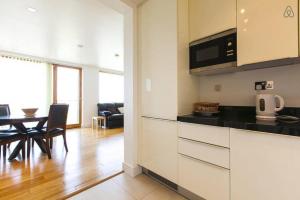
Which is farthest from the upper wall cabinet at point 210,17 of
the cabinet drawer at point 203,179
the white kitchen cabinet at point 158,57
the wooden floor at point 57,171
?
the wooden floor at point 57,171

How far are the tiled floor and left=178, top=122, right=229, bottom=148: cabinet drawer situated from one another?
72 cm

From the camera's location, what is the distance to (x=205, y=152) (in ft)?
4.77

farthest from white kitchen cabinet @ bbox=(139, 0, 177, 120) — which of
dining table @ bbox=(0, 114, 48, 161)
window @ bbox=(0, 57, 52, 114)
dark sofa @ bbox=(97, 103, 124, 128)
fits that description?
window @ bbox=(0, 57, 52, 114)

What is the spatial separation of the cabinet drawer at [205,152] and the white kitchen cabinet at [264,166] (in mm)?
64

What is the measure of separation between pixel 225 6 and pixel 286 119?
1155mm

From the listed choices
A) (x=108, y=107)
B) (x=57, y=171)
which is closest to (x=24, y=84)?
(x=108, y=107)

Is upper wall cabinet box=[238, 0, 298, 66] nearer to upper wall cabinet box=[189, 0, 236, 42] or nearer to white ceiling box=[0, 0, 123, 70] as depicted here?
upper wall cabinet box=[189, 0, 236, 42]

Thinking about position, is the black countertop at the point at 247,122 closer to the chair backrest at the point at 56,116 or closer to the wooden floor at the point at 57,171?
the wooden floor at the point at 57,171

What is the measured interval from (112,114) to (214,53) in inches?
203

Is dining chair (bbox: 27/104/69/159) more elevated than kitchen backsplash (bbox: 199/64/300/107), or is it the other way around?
kitchen backsplash (bbox: 199/64/300/107)

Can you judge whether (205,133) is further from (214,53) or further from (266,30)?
(266,30)

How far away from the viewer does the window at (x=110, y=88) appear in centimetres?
714

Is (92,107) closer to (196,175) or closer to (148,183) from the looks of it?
(148,183)

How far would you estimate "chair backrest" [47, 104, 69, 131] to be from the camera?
295cm
